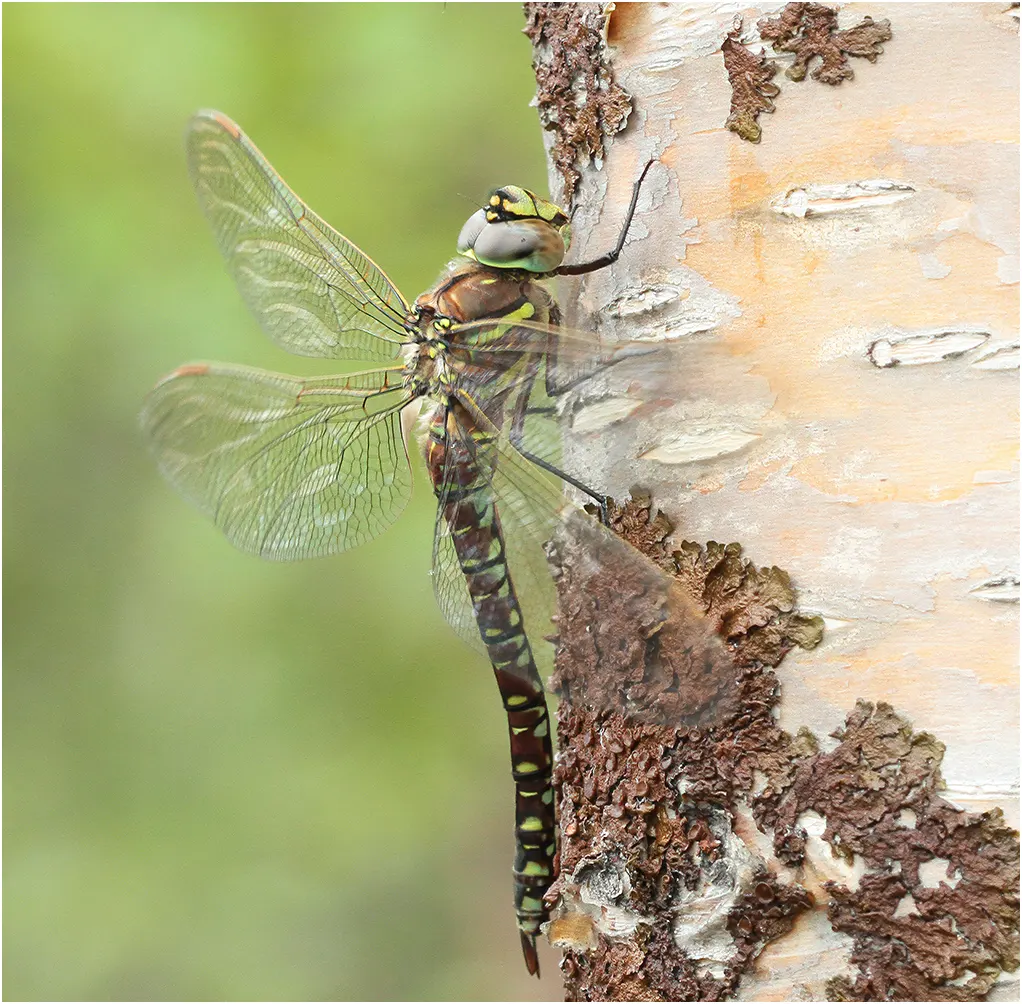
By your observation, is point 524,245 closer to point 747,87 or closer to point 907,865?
point 747,87

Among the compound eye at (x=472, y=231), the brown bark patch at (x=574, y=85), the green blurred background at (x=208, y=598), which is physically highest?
the brown bark patch at (x=574, y=85)

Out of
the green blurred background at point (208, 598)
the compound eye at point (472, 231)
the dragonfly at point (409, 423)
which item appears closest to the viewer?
the dragonfly at point (409, 423)

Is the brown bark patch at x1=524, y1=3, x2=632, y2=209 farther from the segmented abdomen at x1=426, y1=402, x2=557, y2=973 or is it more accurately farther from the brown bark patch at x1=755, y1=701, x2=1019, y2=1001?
the brown bark patch at x1=755, y1=701, x2=1019, y2=1001

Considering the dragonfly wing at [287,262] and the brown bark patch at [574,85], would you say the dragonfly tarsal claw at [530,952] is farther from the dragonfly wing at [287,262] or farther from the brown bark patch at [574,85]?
the brown bark patch at [574,85]

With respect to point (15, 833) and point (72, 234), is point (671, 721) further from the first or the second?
Result: point (15, 833)

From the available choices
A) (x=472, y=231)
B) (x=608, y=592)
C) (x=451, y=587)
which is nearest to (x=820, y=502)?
(x=608, y=592)

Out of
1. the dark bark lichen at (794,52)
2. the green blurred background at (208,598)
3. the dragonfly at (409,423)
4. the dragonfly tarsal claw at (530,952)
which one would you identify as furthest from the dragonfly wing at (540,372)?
the green blurred background at (208,598)

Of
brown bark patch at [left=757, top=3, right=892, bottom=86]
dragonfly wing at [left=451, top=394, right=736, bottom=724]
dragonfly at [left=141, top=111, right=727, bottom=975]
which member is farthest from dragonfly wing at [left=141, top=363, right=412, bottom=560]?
brown bark patch at [left=757, top=3, right=892, bottom=86]
